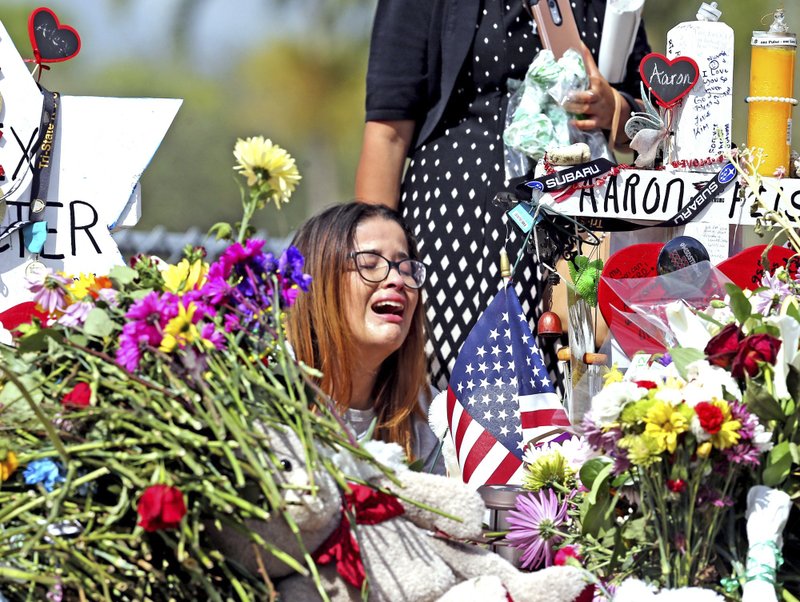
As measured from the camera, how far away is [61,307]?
150 centimetres

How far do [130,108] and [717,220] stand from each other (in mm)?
1350

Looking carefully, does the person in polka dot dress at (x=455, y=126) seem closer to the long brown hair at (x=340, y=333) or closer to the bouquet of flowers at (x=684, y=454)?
the long brown hair at (x=340, y=333)

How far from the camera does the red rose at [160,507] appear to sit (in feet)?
3.98

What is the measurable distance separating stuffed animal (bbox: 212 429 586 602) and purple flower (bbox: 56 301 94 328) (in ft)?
0.92

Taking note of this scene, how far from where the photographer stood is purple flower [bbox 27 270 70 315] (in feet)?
4.89

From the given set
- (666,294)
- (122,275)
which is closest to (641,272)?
(666,294)

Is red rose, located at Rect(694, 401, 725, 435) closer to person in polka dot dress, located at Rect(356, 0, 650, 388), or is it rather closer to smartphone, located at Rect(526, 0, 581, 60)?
person in polka dot dress, located at Rect(356, 0, 650, 388)

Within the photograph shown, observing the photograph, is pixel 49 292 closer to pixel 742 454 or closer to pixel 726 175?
pixel 742 454

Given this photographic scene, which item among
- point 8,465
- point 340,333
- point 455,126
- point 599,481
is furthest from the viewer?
point 455,126

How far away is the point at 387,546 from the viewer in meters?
1.48

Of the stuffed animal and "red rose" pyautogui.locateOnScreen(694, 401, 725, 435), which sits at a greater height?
"red rose" pyautogui.locateOnScreen(694, 401, 725, 435)

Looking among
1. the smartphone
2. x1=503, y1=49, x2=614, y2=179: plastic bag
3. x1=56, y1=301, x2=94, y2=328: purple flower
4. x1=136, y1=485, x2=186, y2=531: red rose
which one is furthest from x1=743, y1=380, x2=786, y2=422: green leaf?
the smartphone

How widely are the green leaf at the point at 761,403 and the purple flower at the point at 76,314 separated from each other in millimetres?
870

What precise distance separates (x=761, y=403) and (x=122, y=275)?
863 mm
